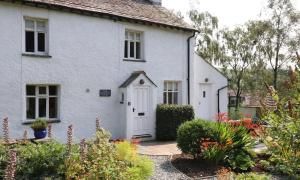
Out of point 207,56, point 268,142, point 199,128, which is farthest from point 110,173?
point 207,56

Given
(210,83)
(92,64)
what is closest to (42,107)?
(92,64)

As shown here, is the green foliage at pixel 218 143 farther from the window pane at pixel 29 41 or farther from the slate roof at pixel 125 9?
the slate roof at pixel 125 9

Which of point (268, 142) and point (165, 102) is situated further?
point (165, 102)

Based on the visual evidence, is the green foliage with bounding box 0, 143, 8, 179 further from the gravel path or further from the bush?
the bush

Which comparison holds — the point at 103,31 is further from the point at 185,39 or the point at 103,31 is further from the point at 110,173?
the point at 110,173

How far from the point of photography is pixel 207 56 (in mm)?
32188

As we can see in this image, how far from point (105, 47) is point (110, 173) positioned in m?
9.59

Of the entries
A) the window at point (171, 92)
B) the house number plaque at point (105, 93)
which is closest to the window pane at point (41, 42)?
the house number plaque at point (105, 93)

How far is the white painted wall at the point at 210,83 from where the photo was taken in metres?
18.6

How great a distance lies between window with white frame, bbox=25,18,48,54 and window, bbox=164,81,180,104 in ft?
20.9

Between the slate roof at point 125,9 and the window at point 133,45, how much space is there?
2.55ft

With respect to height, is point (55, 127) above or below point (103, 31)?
below

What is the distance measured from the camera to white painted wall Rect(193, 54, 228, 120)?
732 inches

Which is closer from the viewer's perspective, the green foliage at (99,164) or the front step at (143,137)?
the green foliage at (99,164)
